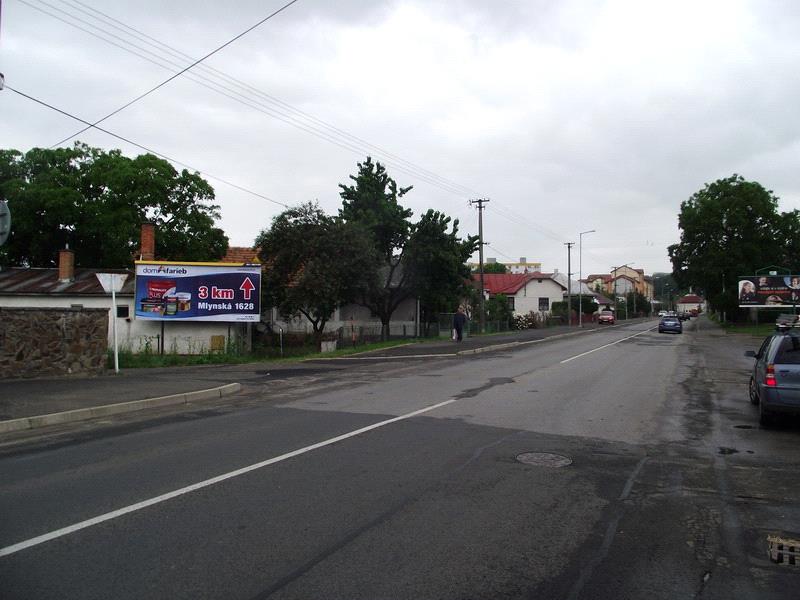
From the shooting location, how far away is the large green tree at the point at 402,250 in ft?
113

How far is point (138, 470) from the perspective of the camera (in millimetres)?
6875

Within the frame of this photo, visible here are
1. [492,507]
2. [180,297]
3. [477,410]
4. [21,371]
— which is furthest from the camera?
[180,297]

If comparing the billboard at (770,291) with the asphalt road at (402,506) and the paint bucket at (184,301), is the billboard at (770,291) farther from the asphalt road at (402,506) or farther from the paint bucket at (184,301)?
the asphalt road at (402,506)

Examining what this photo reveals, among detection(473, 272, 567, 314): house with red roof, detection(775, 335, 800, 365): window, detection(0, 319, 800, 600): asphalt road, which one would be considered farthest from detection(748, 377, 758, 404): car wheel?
detection(473, 272, 567, 314): house with red roof

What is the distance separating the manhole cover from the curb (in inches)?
286

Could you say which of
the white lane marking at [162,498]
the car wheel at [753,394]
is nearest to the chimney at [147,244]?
the white lane marking at [162,498]

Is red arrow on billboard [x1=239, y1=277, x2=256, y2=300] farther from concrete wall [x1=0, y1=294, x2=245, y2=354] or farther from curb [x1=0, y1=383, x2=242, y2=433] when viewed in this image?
curb [x1=0, y1=383, x2=242, y2=433]

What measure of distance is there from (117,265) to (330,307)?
16775mm

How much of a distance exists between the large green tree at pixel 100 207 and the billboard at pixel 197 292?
12.0 m

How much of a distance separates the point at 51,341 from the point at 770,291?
49.2 meters

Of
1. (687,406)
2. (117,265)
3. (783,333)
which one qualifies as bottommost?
(687,406)

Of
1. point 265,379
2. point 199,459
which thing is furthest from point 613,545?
point 265,379

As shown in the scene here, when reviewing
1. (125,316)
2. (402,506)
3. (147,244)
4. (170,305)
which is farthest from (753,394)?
(147,244)

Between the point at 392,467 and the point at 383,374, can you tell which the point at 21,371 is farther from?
the point at 392,467
